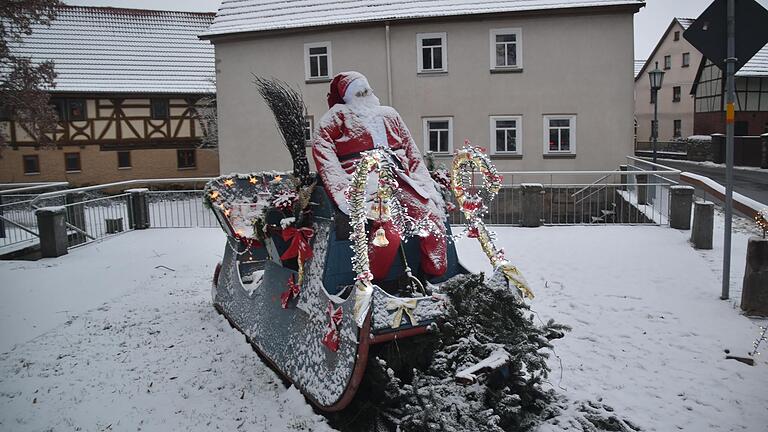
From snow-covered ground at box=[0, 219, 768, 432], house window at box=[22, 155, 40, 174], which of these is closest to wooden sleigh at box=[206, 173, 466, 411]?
snow-covered ground at box=[0, 219, 768, 432]

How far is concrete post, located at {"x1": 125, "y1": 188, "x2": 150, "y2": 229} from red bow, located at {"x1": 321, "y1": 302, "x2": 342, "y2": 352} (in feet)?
29.9

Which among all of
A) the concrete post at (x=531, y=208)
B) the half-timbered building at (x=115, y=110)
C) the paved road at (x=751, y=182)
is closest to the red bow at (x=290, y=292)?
the concrete post at (x=531, y=208)

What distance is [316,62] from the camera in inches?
735

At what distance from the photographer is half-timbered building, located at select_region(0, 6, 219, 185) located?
24.0 m

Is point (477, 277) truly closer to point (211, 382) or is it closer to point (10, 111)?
point (211, 382)

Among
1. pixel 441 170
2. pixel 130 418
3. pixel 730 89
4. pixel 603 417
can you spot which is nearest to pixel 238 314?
pixel 130 418

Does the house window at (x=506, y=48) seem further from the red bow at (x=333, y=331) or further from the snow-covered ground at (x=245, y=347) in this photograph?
the red bow at (x=333, y=331)

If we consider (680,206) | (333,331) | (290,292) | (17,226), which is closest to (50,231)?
(17,226)

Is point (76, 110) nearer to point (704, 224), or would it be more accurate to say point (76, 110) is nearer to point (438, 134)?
point (438, 134)

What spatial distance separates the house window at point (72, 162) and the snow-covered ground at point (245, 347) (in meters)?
17.3

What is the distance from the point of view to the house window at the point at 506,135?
17.5m

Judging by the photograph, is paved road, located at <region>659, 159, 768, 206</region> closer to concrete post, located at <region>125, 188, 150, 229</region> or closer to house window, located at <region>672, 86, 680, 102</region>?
concrete post, located at <region>125, 188, 150, 229</region>

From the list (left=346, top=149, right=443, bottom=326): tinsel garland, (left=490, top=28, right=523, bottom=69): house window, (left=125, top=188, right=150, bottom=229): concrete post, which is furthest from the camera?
(left=490, top=28, right=523, bottom=69): house window

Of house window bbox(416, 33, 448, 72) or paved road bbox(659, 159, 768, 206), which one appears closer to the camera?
paved road bbox(659, 159, 768, 206)
